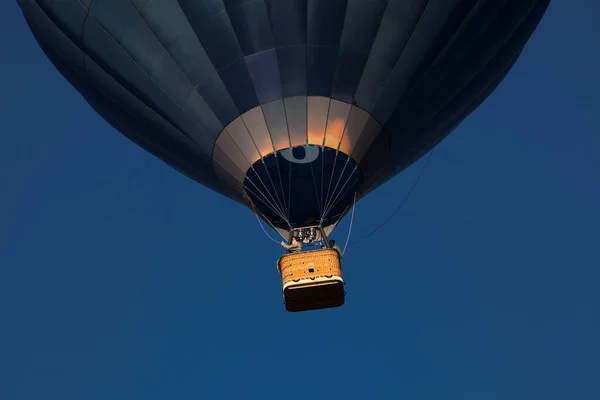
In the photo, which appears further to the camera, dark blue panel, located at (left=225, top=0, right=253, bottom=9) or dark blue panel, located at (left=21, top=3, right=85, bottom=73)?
dark blue panel, located at (left=21, top=3, right=85, bottom=73)

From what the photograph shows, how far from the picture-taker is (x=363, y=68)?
44.3 ft

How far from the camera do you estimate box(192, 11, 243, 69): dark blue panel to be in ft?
44.0

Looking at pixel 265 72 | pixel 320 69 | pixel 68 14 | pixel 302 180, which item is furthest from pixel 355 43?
pixel 68 14

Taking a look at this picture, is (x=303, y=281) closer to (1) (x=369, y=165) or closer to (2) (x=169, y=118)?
(1) (x=369, y=165)

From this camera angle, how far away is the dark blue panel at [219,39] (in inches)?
528

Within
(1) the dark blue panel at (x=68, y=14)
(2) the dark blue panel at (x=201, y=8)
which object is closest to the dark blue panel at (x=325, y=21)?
(2) the dark blue panel at (x=201, y=8)

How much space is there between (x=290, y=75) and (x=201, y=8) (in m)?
1.41

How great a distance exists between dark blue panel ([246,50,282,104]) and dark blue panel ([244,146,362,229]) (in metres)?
0.81

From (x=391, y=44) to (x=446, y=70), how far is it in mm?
938

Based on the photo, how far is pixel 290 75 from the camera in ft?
44.2

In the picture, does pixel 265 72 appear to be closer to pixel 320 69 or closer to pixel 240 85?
pixel 240 85

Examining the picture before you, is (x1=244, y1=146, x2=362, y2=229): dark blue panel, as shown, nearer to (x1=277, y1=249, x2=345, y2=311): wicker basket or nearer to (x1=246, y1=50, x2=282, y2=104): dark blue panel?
(x1=246, y1=50, x2=282, y2=104): dark blue panel

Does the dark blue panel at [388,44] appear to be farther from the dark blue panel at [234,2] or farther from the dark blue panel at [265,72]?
the dark blue panel at [234,2]

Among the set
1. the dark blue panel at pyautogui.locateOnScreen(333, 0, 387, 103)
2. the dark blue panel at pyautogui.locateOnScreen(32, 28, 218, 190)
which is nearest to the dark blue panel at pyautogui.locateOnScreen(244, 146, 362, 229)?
the dark blue panel at pyautogui.locateOnScreen(333, 0, 387, 103)
